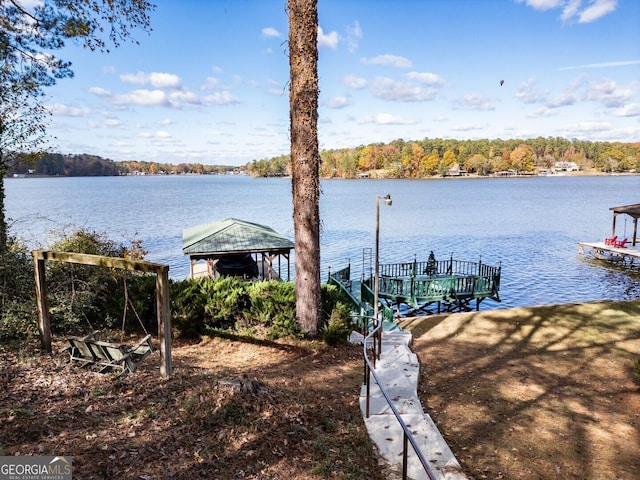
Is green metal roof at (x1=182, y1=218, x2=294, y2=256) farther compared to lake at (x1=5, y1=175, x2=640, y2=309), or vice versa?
lake at (x1=5, y1=175, x2=640, y2=309)

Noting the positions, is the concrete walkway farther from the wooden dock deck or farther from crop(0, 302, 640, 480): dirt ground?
the wooden dock deck

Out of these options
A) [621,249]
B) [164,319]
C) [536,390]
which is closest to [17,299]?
[164,319]

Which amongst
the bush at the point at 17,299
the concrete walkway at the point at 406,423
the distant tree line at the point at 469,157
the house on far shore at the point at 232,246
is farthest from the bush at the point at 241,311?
the distant tree line at the point at 469,157

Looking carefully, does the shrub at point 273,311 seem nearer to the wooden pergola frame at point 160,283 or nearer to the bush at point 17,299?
the wooden pergola frame at point 160,283

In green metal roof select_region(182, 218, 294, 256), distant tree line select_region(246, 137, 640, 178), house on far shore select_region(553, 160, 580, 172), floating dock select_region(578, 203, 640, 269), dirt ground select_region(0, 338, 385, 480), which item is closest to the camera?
dirt ground select_region(0, 338, 385, 480)

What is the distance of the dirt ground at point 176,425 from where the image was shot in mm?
4043

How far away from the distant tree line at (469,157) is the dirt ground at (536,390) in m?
129

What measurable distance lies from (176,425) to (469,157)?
15213 cm

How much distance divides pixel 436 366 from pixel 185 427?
5.71 meters

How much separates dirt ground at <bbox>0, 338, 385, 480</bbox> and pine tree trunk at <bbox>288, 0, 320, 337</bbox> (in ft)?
7.82

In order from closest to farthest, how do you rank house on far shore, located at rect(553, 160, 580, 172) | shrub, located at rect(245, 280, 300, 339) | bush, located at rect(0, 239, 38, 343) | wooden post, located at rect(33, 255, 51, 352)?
wooden post, located at rect(33, 255, 51, 352)
bush, located at rect(0, 239, 38, 343)
shrub, located at rect(245, 280, 300, 339)
house on far shore, located at rect(553, 160, 580, 172)

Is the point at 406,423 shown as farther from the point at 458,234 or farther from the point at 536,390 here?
the point at 458,234

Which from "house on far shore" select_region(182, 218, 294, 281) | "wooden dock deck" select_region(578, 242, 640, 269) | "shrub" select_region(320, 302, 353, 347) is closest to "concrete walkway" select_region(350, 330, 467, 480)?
"shrub" select_region(320, 302, 353, 347)

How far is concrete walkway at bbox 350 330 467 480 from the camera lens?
4887mm
